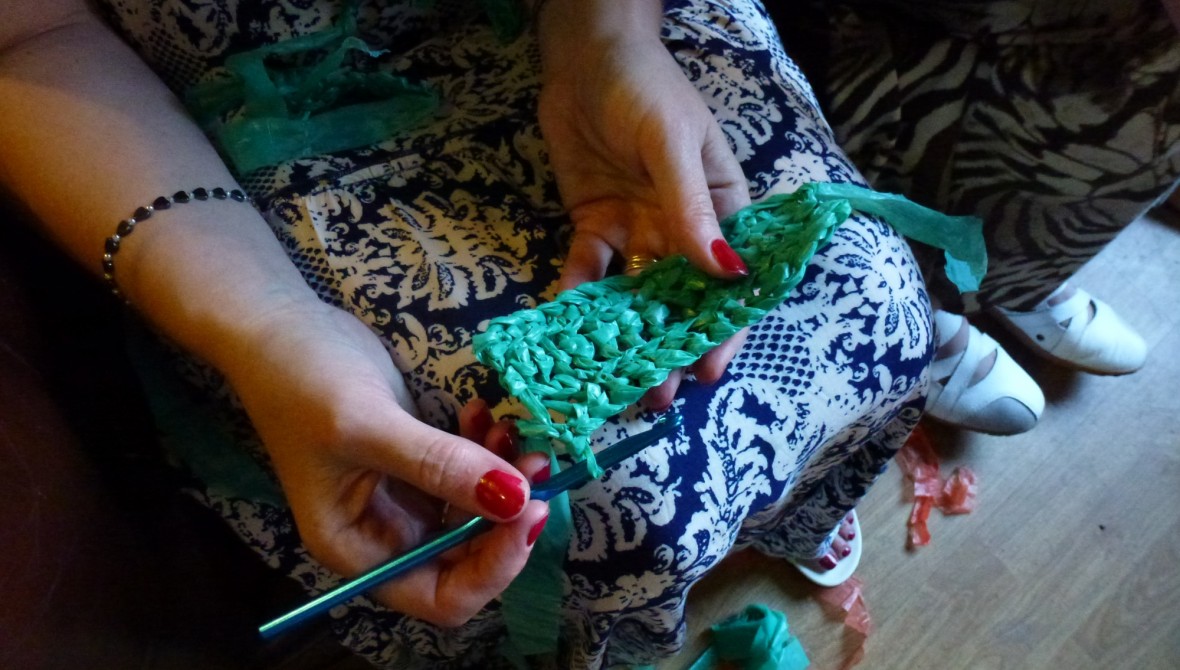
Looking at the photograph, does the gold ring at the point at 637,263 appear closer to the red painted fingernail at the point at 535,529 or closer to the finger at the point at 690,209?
the finger at the point at 690,209

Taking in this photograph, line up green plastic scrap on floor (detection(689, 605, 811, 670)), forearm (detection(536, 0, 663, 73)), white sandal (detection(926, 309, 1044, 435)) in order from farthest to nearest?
1. white sandal (detection(926, 309, 1044, 435))
2. green plastic scrap on floor (detection(689, 605, 811, 670))
3. forearm (detection(536, 0, 663, 73))

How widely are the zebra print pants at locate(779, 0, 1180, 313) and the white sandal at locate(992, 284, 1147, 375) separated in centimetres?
32

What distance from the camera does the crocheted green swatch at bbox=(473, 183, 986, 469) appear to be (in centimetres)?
44

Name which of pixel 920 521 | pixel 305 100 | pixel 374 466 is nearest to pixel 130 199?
pixel 305 100

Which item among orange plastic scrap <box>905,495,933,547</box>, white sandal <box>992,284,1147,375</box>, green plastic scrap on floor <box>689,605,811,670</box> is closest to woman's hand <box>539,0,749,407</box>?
green plastic scrap on floor <box>689,605,811,670</box>

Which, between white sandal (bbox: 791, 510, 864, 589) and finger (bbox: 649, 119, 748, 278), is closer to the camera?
finger (bbox: 649, 119, 748, 278)

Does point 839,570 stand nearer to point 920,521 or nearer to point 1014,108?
point 920,521

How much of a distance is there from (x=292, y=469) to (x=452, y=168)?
0.25 metres

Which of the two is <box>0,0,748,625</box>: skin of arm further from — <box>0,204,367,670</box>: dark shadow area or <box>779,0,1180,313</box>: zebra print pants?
<box>779,0,1180,313</box>: zebra print pants

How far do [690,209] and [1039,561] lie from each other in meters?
0.82

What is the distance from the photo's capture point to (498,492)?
1.33 feet

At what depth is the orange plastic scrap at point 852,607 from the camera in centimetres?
96

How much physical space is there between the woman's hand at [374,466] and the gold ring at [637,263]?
0.15 m

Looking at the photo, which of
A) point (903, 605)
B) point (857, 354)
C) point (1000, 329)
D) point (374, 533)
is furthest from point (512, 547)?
point (1000, 329)
